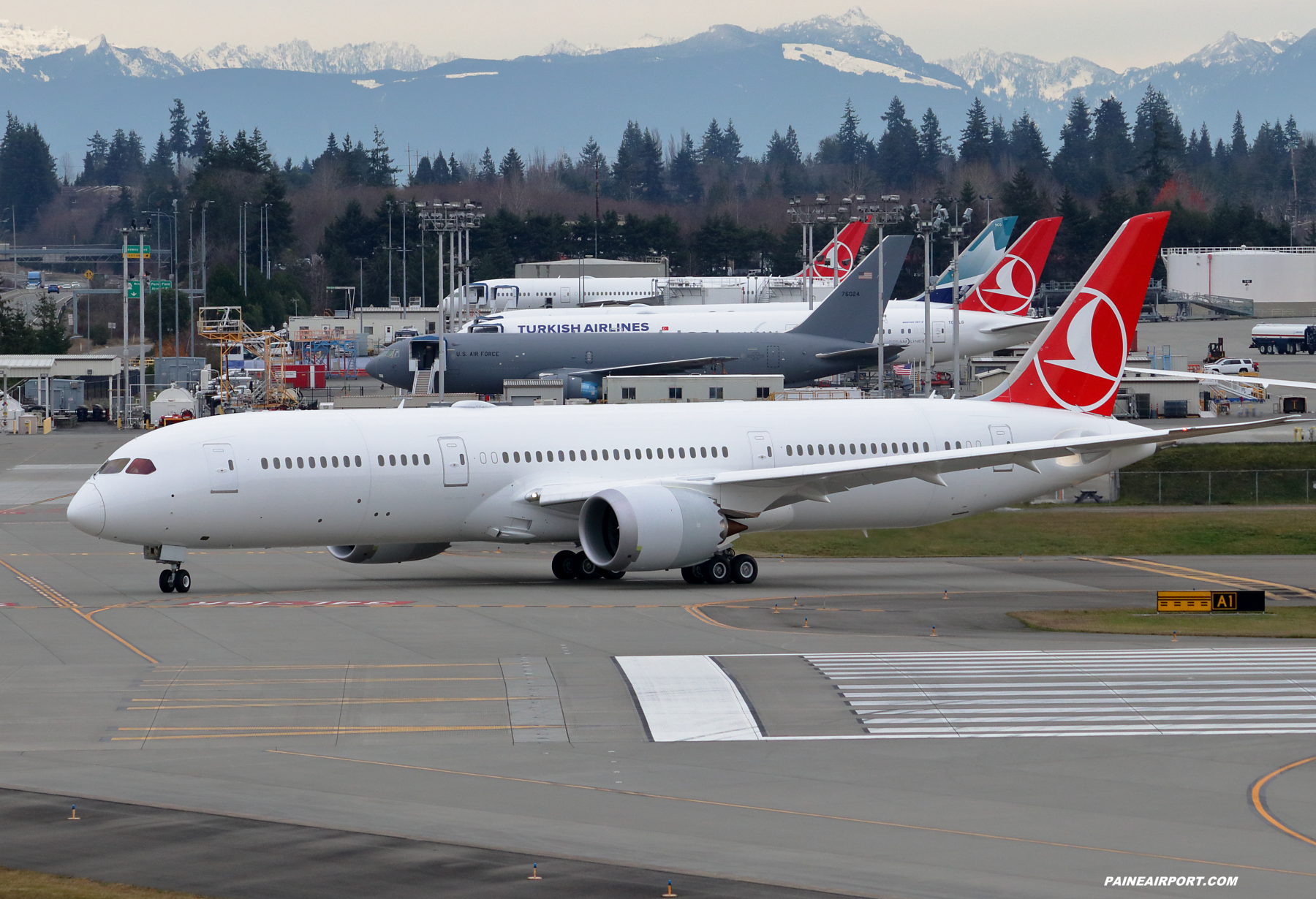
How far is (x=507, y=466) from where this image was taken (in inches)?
1619

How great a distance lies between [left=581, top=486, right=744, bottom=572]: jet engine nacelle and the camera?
3938 centimetres

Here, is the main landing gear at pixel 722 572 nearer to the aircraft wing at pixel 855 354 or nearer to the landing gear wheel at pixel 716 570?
the landing gear wheel at pixel 716 570

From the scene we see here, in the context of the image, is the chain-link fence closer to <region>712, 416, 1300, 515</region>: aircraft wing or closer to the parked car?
<region>712, 416, 1300, 515</region>: aircraft wing

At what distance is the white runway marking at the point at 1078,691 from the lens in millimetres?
24172

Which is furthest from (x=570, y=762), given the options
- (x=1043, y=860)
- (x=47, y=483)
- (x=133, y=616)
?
(x=47, y=483)

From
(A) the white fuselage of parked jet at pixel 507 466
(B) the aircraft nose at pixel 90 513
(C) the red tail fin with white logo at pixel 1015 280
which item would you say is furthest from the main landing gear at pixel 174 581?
(C) the red tail fin with white logo at pixel 1015 280

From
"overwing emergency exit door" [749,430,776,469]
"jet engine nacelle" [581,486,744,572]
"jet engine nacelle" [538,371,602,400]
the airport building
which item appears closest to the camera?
"jet engine nacelle" [581,486,744,572]

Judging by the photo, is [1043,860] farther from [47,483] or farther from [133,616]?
[47,483]

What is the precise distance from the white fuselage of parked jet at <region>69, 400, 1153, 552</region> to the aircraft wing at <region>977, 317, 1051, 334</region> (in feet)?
192

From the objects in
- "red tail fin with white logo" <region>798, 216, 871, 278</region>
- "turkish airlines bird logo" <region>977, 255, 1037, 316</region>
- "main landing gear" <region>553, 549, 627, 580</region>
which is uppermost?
"red tail fin with white logo" <region>798, 216, 871, 278</region>

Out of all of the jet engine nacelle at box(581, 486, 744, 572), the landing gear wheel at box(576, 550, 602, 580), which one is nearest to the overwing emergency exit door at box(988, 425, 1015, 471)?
the jet engine nacelle at box(581, 486, 744, 572)

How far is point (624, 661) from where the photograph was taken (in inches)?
1150

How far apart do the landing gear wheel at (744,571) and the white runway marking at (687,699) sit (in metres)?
12.3

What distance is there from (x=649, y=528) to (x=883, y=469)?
20.1ft
